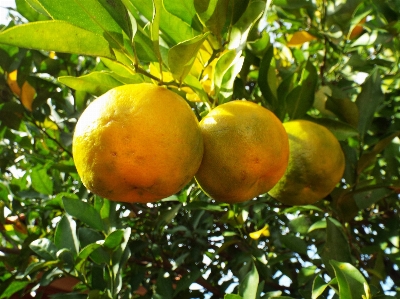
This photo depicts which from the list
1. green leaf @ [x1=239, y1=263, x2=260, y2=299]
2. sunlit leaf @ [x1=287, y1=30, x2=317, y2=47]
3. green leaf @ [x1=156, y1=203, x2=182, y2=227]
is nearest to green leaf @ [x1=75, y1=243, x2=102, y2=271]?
green leaf @ [x1=156, y1=203, x2=182, y2=227]

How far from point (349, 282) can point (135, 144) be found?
2.21 ft

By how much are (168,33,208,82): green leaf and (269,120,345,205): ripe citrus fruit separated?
44cm

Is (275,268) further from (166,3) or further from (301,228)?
(166,3)

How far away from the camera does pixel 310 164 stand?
1295mm

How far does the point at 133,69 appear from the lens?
1151 mm

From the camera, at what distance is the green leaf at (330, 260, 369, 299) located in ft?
3.62

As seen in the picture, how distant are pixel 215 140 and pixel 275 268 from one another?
1.55 metres

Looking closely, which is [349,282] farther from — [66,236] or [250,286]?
[66,236]

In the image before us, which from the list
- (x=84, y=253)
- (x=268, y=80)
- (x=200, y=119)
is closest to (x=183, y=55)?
(x=200, y=119)

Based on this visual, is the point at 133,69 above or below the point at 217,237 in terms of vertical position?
above

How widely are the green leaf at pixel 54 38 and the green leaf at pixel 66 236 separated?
954 mm

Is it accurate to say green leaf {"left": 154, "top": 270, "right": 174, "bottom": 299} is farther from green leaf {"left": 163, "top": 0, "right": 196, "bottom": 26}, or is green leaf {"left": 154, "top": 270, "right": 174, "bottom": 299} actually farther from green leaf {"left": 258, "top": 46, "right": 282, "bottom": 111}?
green leaf {"left": 163, "top": 0, "right": 196, "bottom": 26}

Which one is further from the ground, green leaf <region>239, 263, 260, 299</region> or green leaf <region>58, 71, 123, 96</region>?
green leaf <region>58, 71, 123, 96</region>

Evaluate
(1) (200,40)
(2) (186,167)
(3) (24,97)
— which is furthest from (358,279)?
(3) (24,97)
